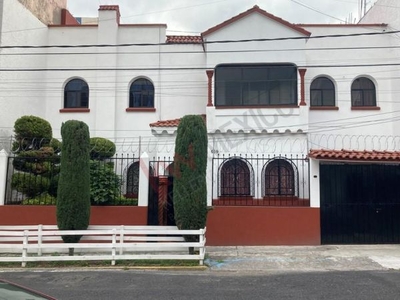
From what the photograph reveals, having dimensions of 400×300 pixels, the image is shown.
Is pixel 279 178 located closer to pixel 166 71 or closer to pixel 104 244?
pixel 104 244

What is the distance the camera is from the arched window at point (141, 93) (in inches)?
696

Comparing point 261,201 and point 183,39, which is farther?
point 183,39

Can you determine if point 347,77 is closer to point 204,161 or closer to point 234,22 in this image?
point 234,22

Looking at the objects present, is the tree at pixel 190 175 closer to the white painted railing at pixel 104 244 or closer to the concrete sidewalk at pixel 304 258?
the white painted railing at pixel 104 244

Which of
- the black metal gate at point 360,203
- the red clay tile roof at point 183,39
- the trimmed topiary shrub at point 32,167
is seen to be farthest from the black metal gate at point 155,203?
the red clay tile roof at point 183,39

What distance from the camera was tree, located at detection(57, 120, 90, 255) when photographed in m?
9.80

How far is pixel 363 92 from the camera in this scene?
17031mm

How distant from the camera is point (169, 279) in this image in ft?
25.7

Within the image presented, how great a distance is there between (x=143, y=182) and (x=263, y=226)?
367 centimetres

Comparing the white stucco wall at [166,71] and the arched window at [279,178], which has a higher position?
the white stucco wall at [166,71]

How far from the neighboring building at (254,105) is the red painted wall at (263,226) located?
0.03m

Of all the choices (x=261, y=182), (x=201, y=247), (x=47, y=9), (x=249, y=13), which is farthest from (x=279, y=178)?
(x=47, y=9)

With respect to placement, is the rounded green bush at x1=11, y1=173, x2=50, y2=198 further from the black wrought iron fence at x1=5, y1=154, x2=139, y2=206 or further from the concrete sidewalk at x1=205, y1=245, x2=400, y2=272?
the concrete sidewalk at x1=205, y1=245, x2=400, y2=272

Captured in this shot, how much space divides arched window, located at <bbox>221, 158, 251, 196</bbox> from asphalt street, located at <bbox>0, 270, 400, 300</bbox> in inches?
200
